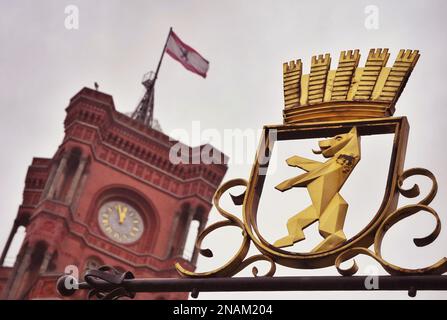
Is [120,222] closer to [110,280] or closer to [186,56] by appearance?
[186,56]

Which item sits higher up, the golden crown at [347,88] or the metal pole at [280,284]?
the golden crown at [347,88]

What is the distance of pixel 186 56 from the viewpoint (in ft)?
100

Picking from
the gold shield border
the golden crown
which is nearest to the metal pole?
the gold shield border

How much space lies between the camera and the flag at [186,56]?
30.1 metres

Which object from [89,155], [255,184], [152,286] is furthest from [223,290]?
[89,155]

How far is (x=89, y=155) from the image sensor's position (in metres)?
32.0

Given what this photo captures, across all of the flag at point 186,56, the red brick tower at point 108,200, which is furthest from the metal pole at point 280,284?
the flag at point 186,56

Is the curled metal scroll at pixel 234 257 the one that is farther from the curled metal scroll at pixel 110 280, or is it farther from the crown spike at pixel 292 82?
the crown spike at pixel 292 82

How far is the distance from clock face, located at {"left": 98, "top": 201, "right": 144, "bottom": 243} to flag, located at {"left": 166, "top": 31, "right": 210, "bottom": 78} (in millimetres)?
7775

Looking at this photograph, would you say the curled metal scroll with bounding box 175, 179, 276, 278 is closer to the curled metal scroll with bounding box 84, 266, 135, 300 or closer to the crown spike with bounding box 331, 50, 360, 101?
the curled metal scroll with bounding box 84, 266, 135, 300

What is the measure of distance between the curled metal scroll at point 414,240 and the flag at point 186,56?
2701 centimetres

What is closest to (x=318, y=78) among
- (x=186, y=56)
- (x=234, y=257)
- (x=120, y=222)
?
(x=234, y=257)
